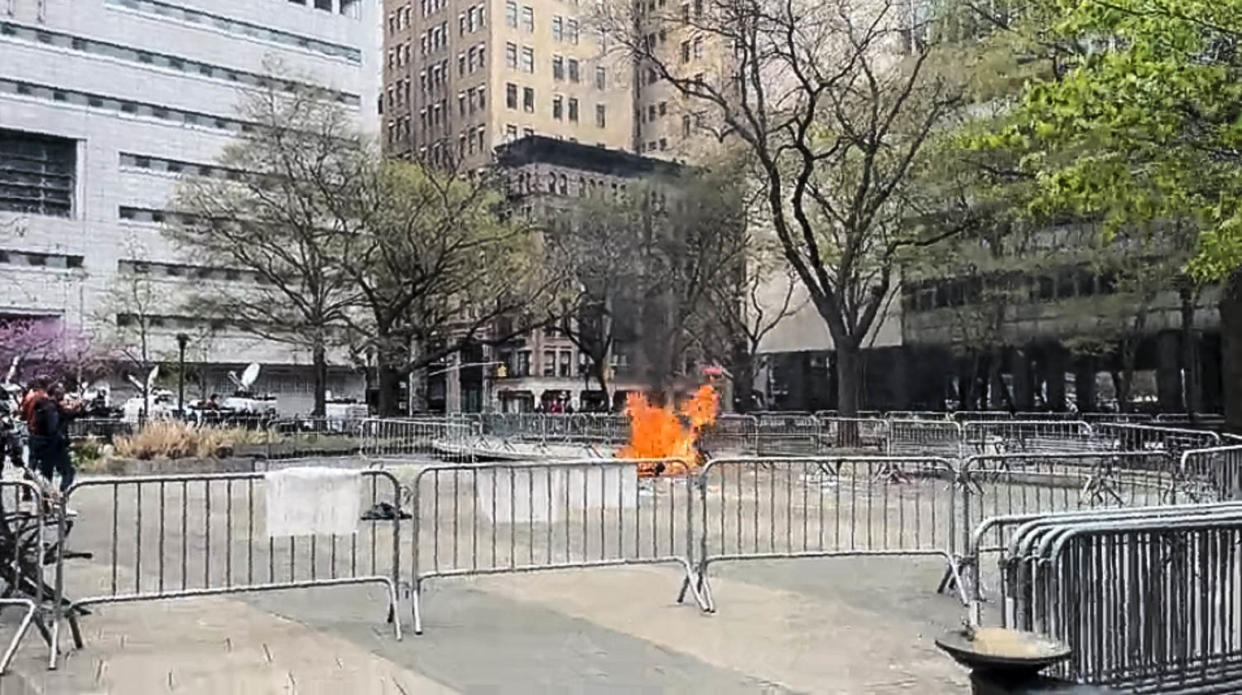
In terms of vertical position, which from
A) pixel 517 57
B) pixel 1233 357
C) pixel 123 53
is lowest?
pixel 1233 357

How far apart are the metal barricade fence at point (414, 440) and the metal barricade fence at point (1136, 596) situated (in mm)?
22399

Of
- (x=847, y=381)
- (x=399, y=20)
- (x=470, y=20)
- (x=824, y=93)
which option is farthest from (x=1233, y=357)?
(x=399, y=20)

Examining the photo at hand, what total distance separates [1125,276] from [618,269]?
15.5 m

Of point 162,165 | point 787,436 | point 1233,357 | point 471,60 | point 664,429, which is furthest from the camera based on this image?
point 471,60

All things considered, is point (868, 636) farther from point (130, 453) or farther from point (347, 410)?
point (347, 410)

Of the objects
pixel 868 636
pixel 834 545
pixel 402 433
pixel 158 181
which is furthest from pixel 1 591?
pixel 158 181

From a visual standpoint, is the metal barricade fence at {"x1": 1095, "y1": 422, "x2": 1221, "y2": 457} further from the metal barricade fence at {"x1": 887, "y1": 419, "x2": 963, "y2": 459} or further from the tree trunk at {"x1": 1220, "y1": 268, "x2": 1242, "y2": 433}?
the metal barricade fence at {"x1": 887, "y1": 419, "x2": 963, "y2": 459}

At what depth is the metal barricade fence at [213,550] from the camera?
7688 mm

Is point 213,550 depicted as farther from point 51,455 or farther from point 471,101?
point 471,101

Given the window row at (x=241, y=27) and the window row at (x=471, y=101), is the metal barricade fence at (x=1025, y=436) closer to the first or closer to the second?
the window row at (x=241, y=27)

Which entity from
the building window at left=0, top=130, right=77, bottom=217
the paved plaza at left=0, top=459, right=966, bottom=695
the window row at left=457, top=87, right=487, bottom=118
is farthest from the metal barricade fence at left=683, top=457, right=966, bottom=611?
the window row at left=457, top=87, right=487, bottom=118

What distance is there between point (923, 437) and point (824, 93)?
28.3 ft

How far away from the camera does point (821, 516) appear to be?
10.8 m

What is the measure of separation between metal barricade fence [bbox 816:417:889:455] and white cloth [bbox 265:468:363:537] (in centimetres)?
1805
